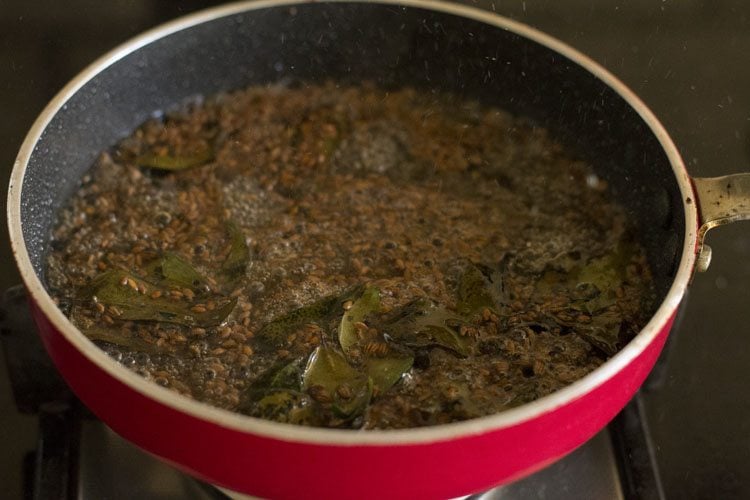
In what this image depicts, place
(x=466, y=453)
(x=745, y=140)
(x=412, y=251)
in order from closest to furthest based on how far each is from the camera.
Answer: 1. (x=466, y=453)
2. (x=412, y=251)
3. (x=745, y=140)

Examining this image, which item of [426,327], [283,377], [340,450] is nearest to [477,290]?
[426,327]

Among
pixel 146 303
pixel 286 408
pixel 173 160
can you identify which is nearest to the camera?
pixel 286 408

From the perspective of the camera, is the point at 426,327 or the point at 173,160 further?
the point at 173,160

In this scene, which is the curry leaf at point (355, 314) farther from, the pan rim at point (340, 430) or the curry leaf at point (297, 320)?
the pan rim at point (340, 430)

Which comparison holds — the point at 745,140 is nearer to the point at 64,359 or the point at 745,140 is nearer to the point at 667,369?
the point at 667,369

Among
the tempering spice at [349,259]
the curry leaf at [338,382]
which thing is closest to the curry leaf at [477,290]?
the tempering spice at [349,259]

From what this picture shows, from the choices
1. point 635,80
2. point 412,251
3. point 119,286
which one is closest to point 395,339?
point 412,251

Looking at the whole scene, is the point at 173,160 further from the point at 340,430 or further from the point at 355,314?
the point at 340,430
